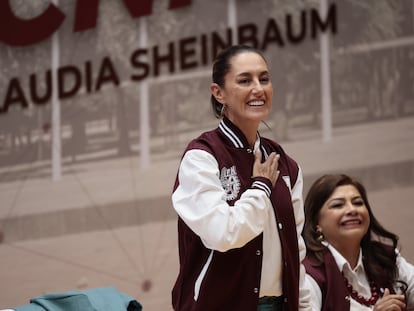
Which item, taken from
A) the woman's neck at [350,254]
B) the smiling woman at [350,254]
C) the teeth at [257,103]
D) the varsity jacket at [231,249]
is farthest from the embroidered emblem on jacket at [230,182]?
the woman's neck at [350,254]

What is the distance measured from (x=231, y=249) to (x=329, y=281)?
91cm

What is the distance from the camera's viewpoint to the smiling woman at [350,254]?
3.26 meters

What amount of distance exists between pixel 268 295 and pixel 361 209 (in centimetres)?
118

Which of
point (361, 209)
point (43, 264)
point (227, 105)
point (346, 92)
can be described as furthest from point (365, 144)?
point (227, 105)

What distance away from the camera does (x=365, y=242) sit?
3580 mm

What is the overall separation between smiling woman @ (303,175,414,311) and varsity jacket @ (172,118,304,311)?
76 cm

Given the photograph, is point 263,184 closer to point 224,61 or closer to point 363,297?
point 224,61

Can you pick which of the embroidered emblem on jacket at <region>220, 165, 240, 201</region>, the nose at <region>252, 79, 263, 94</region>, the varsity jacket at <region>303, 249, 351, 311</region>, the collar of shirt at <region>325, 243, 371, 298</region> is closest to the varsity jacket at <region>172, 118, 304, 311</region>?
the embroidered emblem on jacket at <region>220, 165, 240, 201</region>

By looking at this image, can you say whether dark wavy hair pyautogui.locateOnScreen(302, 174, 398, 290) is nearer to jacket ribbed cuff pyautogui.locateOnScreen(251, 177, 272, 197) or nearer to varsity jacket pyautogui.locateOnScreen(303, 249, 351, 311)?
varsity jacket pyautogui.locateOnScreen(303, 249, 351, 311)

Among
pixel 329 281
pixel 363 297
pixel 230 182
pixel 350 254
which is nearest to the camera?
pixel 230 182

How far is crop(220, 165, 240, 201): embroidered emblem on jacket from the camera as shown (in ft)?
8.03

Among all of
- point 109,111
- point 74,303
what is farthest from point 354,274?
point 109,111

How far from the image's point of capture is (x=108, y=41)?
4.72 meters

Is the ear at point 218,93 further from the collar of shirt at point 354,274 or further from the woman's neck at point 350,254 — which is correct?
the woman's neck at point 350,254
